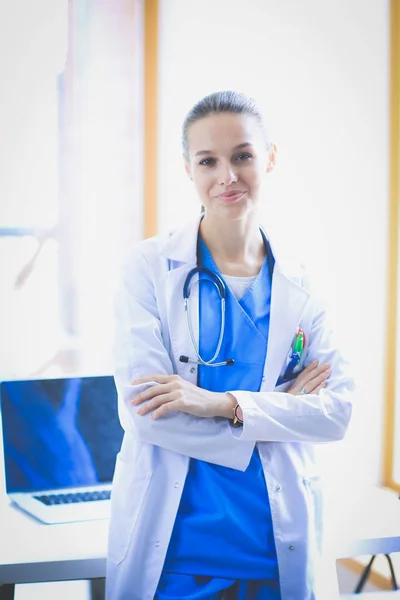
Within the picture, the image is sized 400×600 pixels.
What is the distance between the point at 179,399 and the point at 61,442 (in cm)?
53

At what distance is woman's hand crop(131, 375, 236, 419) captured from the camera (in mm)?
1198

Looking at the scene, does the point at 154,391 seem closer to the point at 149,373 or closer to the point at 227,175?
the point at 149,373

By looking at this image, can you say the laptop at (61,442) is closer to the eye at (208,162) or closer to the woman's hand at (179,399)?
the woman's hand at (179,399)

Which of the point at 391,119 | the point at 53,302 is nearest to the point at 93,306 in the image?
the point at 53,302

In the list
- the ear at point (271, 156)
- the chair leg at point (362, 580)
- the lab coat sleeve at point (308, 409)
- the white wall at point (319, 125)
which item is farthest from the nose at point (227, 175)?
the chair leg at point (362, 580)

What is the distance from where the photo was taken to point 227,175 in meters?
1.28

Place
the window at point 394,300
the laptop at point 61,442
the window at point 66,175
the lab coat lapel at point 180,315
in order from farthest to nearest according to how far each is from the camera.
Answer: the window at point 394,300, the window at point 66,175, the laptop at point 61,442, the lab coat lapel at point 180,315

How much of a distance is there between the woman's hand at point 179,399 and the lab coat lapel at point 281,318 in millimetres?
125

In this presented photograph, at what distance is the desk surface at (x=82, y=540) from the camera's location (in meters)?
1.30

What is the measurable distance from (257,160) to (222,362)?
446 millimetres

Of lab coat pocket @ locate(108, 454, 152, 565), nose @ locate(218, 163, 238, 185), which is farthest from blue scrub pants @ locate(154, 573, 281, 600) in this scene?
nose @ locate(218, 163, 238, 185)

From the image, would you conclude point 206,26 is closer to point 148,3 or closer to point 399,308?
point 148,3

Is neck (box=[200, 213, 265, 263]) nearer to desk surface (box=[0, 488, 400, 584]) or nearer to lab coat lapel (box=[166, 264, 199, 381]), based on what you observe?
lab coat lapel (box=[166, 264, 199, 381])

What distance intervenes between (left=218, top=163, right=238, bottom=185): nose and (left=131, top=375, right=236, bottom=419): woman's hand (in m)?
0.42
